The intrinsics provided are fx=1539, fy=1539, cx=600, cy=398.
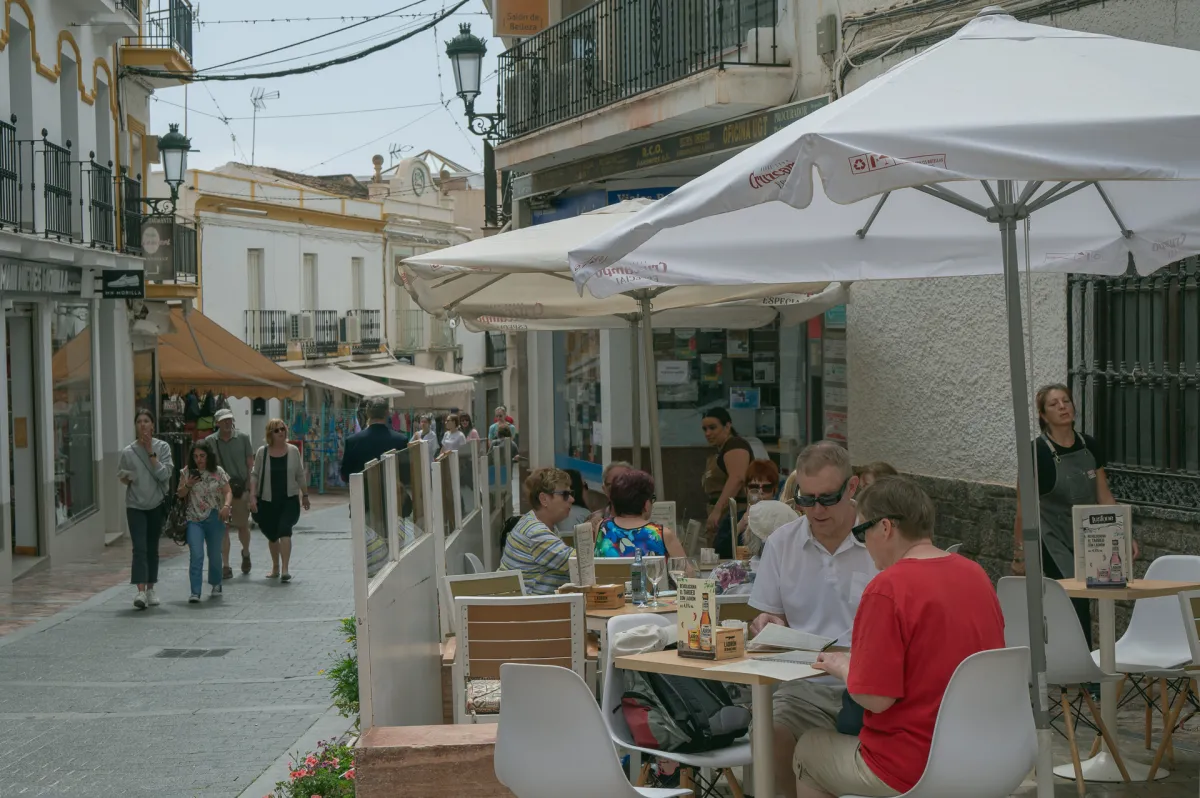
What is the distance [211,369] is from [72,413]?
354 inches

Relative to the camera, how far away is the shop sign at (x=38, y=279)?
18.4 meters

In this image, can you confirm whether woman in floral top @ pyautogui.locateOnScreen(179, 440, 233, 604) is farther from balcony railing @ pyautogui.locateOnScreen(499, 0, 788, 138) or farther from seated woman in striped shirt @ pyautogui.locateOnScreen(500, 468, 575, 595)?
seated woman in striped shirt @ pyautogui.locateOnScreen(500, 468, 575, 595)

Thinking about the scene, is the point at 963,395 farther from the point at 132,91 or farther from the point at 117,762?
the point at 132,91

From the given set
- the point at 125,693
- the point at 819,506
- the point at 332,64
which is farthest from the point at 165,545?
the point at 819,506

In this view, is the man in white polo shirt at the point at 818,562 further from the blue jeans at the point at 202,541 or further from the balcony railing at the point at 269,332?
the balcony railing at the point at 269,332

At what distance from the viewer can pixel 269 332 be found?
42.7m

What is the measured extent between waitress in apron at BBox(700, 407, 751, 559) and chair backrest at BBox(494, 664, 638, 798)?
557 cm

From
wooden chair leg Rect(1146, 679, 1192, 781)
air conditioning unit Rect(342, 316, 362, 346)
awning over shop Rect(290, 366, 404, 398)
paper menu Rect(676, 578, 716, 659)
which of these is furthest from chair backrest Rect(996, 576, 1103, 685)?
air conditioning unit Rect(342, 316, 362, 346)

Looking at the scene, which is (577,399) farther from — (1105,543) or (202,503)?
(1105,543)

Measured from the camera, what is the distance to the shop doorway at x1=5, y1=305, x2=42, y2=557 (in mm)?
19500

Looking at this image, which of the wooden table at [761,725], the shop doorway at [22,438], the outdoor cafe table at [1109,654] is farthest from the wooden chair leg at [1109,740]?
the shop doorway at [22,438]

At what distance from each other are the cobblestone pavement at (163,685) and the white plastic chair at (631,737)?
3263 mm

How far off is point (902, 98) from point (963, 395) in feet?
22.3

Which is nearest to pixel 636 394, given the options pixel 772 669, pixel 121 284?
pixel 772 669
